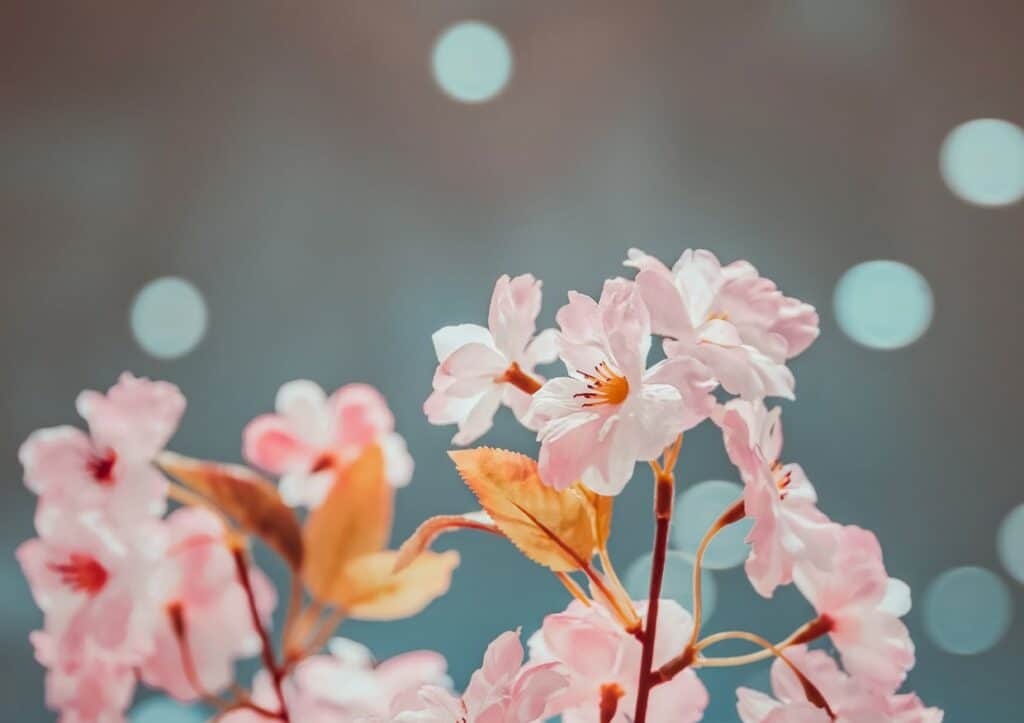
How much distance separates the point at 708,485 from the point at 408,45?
20.5 inches

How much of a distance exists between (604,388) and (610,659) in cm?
13

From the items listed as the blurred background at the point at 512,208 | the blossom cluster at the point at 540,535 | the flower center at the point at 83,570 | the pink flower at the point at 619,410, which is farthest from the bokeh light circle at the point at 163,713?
the pink flower at the point at 619,410

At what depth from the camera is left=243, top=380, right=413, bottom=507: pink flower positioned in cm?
64

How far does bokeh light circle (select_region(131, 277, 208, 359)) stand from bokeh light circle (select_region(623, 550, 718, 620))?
A: 462mm

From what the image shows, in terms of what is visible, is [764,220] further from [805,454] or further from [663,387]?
[663,387]

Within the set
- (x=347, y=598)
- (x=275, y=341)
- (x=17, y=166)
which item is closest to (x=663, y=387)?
(x=347, y=598)

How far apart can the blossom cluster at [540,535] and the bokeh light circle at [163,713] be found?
0.24 meters

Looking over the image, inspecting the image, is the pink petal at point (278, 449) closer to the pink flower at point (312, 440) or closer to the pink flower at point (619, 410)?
the pink flower at point (312, 440)

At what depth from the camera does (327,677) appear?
0.67 meters

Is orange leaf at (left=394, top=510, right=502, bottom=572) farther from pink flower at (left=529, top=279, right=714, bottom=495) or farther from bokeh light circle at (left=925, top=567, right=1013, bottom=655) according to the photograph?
bokeh light circle at (left=925, top=567, right=1013, bottom=655)

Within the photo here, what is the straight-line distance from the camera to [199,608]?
0.58 meters

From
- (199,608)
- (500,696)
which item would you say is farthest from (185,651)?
(500,696)

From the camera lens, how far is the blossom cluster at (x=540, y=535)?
0.38 meters

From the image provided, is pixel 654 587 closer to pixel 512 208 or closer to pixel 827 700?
pixel 827 700
